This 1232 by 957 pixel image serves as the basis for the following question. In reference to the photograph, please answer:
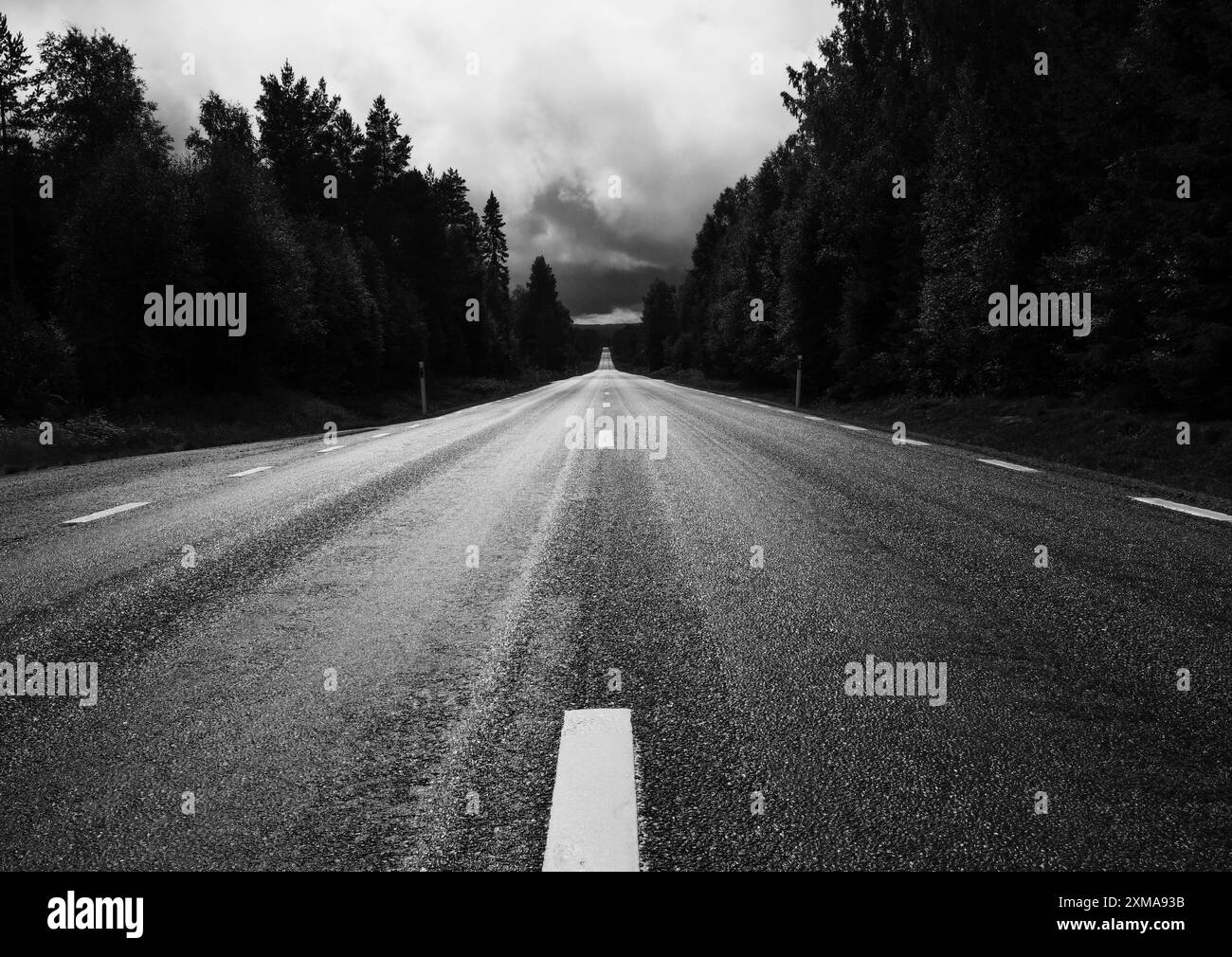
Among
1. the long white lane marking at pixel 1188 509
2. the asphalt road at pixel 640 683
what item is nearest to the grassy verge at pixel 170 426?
the asphalt road at pixel 640 683

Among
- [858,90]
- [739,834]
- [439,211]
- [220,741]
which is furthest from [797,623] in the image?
[439,211]

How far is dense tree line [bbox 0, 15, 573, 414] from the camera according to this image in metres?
20.7

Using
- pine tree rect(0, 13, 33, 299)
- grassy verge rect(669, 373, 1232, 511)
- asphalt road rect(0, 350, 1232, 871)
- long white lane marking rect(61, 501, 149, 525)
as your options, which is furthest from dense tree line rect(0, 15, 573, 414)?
grassy verge rect(669, 373, 1232, 511)

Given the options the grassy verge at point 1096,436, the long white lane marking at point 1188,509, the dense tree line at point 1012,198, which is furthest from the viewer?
the dense tree line at point 1012,198

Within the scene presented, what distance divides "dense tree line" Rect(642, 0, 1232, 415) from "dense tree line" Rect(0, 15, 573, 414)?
20.8 meters

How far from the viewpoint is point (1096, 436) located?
1098 cm

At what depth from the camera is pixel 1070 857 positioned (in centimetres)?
171

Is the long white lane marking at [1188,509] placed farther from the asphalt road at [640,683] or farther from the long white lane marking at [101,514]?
the long white lane marking at [101,514]

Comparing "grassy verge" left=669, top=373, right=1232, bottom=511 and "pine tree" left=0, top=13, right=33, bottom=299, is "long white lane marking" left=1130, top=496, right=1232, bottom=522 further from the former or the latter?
"pine tree" left=0, top=13, right=33, bottom=299

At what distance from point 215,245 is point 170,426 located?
10281 millimetres

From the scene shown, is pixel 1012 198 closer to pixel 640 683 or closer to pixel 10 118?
pixel 640 683

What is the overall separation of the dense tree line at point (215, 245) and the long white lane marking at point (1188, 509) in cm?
2075

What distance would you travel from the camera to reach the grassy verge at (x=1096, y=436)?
28.2 ft
